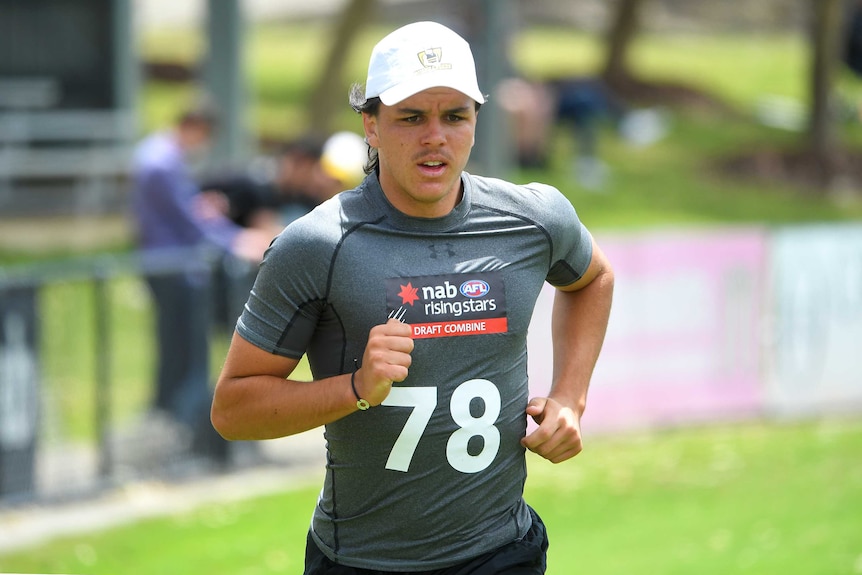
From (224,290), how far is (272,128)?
633 inches

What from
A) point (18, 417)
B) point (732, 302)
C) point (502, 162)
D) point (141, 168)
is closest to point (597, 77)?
point (502, 162)

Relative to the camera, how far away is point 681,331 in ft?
37.6

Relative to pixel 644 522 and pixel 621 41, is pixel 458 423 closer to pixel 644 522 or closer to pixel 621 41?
pixel 644 522

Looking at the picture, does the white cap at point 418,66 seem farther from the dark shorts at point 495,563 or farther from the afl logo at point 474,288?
the dark shorts at point 495,563

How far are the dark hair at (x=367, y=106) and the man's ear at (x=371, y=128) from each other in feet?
0.05

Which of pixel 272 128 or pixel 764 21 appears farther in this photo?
pixel 764 21

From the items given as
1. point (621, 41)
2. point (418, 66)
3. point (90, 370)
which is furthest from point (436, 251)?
point (621, 41)

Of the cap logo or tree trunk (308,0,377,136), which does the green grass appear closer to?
the cap logo

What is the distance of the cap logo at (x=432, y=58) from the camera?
349 centimetres

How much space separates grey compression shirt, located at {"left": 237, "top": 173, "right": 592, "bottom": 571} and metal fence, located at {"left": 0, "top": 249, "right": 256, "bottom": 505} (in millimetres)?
5549

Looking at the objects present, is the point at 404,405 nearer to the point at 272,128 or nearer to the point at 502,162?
the point at 502,162

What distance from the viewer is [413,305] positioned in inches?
138

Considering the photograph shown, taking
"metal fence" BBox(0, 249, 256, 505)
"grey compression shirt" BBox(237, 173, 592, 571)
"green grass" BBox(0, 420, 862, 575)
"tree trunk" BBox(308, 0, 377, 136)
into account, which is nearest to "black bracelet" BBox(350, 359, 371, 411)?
"grey compression shirt" BBox(237, 173, 592, 571)

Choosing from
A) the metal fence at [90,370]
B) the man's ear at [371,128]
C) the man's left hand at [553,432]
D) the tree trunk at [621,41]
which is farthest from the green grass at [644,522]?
the tree trunk at [621,41]
